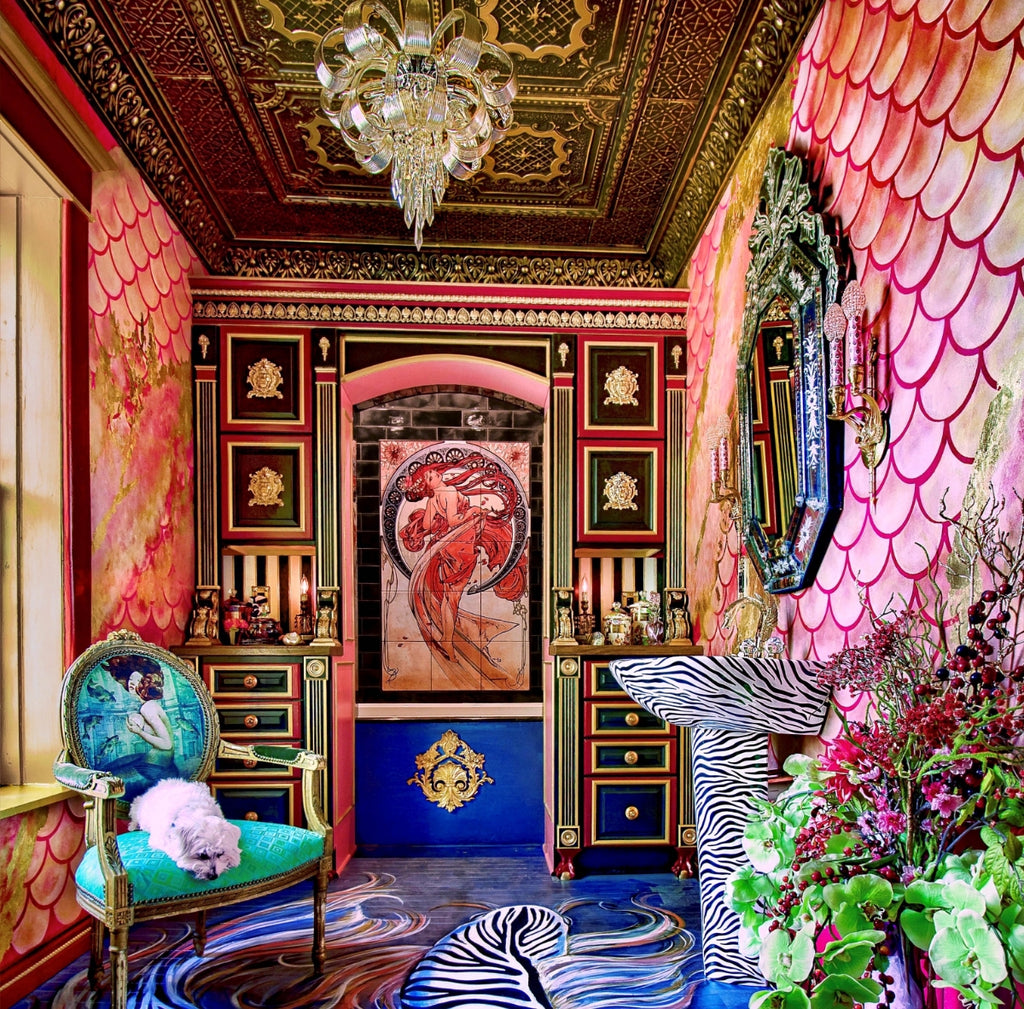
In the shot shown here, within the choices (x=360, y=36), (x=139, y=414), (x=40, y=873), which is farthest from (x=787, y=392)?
(x=40, y=873)

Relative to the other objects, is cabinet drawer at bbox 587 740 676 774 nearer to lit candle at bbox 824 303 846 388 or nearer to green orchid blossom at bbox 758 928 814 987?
lit candle at bbox 824 303 846 388

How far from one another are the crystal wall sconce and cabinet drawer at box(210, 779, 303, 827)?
3251mm

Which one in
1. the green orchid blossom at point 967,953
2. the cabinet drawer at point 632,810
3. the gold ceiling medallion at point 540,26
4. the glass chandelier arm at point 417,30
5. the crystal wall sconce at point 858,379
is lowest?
the cabinet drawer at point 632,810

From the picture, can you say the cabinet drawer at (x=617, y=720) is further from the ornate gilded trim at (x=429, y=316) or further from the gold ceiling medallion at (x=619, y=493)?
the ornate gilded trim at (x=429, y=316)

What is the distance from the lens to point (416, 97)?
2.26 metres

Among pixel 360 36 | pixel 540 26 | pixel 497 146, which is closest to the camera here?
pixel 360 36

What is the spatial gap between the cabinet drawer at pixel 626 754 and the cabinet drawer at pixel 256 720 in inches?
62.4

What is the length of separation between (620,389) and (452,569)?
152 centimetres

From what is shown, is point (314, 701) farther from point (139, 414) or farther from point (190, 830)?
point (139, 414)

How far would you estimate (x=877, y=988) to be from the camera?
1.24 metres

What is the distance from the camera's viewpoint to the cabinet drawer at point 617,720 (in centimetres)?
425

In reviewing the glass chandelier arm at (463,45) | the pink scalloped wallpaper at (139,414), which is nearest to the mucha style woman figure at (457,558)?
the pink scalloped wallpaper at (139,414)

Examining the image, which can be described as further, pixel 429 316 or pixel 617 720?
pixel 429 316

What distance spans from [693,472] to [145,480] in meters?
2.80
